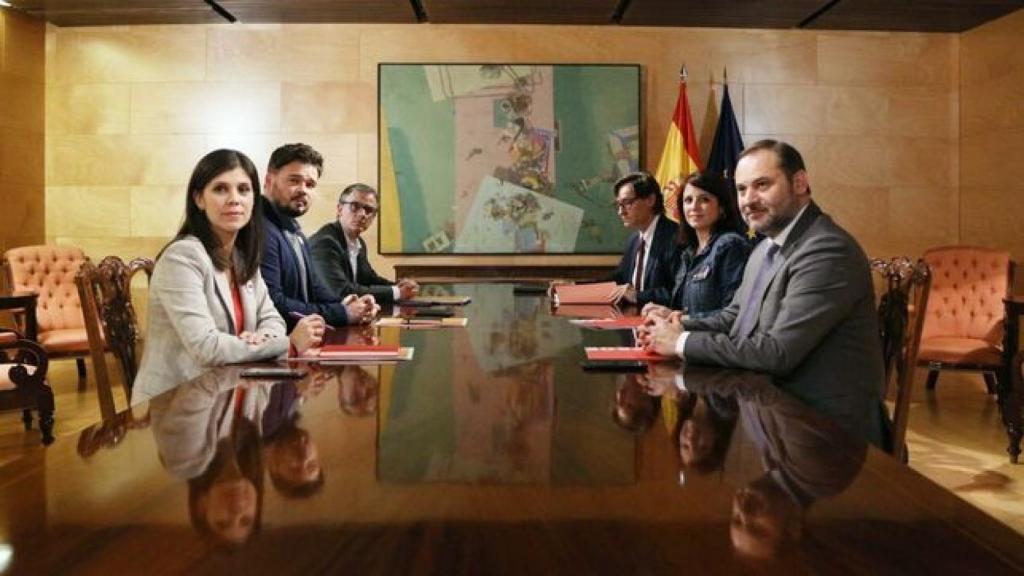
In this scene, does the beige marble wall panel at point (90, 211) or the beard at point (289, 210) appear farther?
the beige marble wall panel at point (90, 211)

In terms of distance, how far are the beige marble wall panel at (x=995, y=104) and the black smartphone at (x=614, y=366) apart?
620 cm

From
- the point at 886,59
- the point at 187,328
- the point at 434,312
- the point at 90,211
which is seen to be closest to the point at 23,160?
the point at 90,211

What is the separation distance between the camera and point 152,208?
292 inches

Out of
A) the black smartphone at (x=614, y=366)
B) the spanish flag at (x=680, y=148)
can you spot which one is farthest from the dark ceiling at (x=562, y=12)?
the black smartphone at (x=614, y=366)

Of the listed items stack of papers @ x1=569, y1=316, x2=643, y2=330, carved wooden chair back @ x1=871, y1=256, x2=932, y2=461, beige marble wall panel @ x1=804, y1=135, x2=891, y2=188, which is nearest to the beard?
stack of papers @ x1=569, y1=316, x2=643, y2=330

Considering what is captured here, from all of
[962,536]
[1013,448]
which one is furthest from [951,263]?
[962,536]

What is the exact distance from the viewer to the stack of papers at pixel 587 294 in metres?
4.12

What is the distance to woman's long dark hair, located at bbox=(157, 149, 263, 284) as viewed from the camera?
8.15 ft

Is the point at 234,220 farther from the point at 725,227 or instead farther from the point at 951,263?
the point at 951,263

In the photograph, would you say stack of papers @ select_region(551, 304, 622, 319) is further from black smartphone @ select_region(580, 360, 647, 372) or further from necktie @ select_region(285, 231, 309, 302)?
black smartphone @ select_region(580, 360, 647, 372)

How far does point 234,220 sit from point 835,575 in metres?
2.12

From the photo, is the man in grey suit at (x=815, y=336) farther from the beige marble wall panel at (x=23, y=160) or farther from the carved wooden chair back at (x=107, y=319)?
the beige marble wall panel at (x=23, y=160)

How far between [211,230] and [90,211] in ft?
18.5

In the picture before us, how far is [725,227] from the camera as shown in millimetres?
3736
